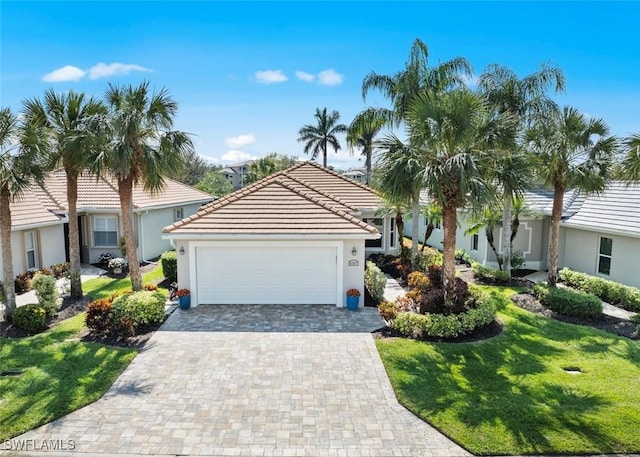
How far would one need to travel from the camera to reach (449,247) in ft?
38.5

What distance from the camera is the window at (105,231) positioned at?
68.0ft

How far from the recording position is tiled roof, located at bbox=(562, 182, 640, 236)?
15.9m

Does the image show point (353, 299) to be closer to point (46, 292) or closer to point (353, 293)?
point (353, 293)

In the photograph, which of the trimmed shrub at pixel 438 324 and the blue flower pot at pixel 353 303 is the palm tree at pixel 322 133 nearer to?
the blue flower pot at pixel 353 303

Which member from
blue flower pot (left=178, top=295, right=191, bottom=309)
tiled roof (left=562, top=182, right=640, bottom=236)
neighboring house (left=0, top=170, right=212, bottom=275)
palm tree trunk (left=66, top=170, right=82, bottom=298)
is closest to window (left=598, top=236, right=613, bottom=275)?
tiled roof (left=562, top=182, right=640, bottom=236)

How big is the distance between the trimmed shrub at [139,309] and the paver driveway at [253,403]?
29.8 inches

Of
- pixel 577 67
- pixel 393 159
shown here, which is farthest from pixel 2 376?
pixel 577 67

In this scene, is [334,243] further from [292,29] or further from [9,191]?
[9,191]

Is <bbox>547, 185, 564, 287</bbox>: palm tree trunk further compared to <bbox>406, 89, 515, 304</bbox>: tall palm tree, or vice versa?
<bbox>547, 185, 564, 287</bbox>: palm tree trunk

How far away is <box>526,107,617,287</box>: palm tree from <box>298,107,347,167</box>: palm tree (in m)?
34.6

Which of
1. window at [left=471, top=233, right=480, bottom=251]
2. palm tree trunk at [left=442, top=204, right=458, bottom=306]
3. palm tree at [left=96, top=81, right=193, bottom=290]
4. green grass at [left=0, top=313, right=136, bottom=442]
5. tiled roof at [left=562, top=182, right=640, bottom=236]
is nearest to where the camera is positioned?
green grass at [left=0, top=313, right=136, bottom=442]

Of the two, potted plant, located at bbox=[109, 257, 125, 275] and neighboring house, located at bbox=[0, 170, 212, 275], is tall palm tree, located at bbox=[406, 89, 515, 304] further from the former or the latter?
potted plant, located at bbox=[109, 257, 125, 275]

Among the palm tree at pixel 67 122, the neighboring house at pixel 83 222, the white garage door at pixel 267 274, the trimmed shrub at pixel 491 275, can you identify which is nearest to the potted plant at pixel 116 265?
the neighboring house at pixel 83 222

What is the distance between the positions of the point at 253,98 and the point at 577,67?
15.6 metres
